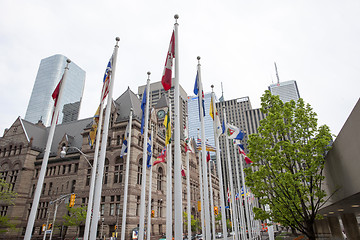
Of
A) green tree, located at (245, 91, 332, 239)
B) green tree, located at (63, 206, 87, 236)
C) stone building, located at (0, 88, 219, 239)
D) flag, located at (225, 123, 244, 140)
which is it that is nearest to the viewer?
green tree, located at (245, 91, 332, 239)

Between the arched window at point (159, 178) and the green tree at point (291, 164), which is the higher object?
the arched window at point (159, 178)

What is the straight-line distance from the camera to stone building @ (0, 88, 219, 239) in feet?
130

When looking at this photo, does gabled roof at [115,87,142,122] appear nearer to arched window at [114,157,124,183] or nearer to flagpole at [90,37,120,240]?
arched window at [114,157,124,183]

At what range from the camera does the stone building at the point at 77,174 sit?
39.7 m

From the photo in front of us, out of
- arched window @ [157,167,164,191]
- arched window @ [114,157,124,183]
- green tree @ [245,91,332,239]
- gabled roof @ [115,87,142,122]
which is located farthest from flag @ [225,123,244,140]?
arched window @ [157,167,164,191]

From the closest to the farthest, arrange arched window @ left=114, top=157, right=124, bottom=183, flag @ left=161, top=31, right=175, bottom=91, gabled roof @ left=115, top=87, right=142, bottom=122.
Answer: flag @ left=161, top=31, right=175, bottom=91 < arched window @ left=114, top=157, right=124, bottom=183 < gabled roof @ left=115, top=87, right=142, bottom=122

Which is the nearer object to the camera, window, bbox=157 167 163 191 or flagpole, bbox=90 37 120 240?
flagpole, bbox=90 37 120 240

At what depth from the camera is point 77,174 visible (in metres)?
46.0

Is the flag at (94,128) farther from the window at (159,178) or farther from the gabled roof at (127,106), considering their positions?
the window at (159,178)

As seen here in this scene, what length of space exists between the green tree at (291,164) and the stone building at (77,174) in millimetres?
26076

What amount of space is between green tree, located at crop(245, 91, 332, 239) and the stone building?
2608 centimetres

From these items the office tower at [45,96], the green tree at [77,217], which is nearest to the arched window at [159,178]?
the green tree at [77,217]

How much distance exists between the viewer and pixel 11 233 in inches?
1810

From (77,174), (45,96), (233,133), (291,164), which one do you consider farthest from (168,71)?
(45,96)
